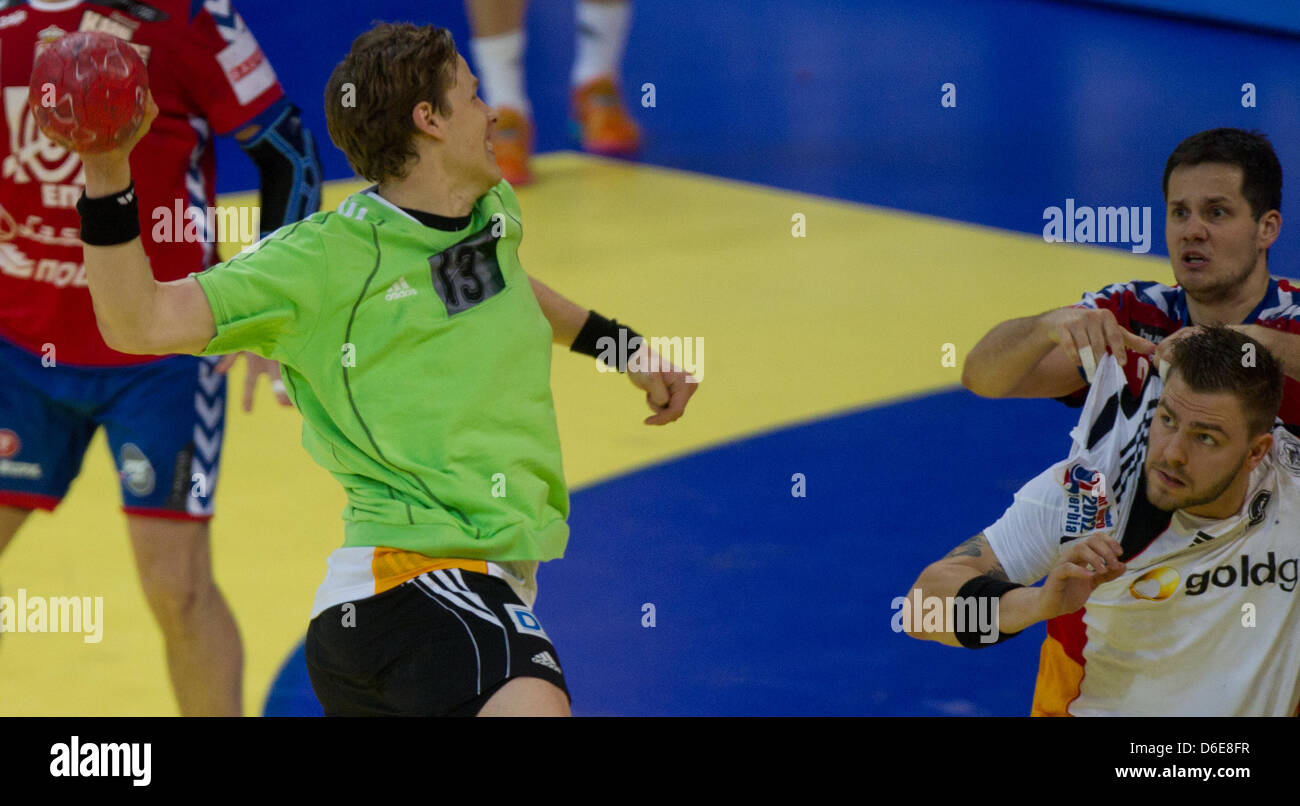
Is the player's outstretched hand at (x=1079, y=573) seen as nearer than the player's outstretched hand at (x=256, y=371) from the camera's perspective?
Yes

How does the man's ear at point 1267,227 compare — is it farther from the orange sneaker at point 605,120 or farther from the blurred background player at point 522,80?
the orange sneaker at point 605,120

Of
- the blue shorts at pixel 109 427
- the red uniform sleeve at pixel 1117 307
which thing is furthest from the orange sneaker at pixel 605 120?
the red uniform sleeve at pixel 1117 307

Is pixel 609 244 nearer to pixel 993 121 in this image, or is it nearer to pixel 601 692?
pixel 993 121

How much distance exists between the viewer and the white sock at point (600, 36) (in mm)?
10984

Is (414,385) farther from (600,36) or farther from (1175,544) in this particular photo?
(600,36)

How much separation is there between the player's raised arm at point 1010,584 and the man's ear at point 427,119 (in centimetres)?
137

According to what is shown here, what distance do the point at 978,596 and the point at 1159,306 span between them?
95 centimetres

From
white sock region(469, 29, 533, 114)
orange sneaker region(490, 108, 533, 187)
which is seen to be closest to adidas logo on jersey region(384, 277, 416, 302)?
orange sneaker region(490, 108, 533, 187)

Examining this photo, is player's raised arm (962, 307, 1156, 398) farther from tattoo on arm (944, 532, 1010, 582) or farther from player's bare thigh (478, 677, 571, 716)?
player's bare thigh (478, 677, 571, 716)

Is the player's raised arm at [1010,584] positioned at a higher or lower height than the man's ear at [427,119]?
lower

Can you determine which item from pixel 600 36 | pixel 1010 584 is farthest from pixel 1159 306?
pixel 600 36

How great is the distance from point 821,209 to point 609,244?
52.7 inches

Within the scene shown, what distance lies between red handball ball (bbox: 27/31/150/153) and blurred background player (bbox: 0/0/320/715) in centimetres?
125

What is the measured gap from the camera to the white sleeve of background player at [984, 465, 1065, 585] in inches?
143
